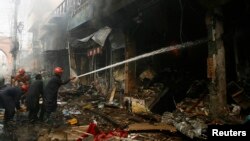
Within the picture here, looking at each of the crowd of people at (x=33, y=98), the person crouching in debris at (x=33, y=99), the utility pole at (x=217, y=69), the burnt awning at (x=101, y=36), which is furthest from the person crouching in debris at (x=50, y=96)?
the utility pole at (x=217, y=69)

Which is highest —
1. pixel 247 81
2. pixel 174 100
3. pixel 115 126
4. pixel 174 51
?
pixel 174 51

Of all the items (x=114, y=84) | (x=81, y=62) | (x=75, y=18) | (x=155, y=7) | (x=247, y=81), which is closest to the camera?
(x=247, y=81)

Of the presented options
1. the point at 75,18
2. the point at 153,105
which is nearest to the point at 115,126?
the point at 153,105

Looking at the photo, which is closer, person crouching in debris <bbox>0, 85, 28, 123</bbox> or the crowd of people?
person crouching in debris <bbox>0, 85, 28, 123</bbox>

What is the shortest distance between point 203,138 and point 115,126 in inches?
136

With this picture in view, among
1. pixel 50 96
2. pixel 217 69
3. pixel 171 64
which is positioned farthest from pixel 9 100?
pixel 217 69

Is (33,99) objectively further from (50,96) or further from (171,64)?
(171,64)

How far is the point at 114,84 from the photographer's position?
16062 millimetres

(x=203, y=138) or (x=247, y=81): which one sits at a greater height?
(x=247, y=81)

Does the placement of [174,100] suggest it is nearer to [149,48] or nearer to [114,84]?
[149,48]

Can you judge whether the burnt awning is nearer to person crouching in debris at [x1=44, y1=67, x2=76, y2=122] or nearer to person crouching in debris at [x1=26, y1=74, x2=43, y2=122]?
person crouching in debris at [x1=44, y1=67, x2=76, y2=122]

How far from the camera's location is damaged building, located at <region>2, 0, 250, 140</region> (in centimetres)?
798

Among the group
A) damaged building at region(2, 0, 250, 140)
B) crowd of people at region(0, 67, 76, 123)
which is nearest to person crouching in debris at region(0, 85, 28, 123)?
crowd of people at region(0, 67, 76, 123)

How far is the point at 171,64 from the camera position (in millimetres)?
12539
